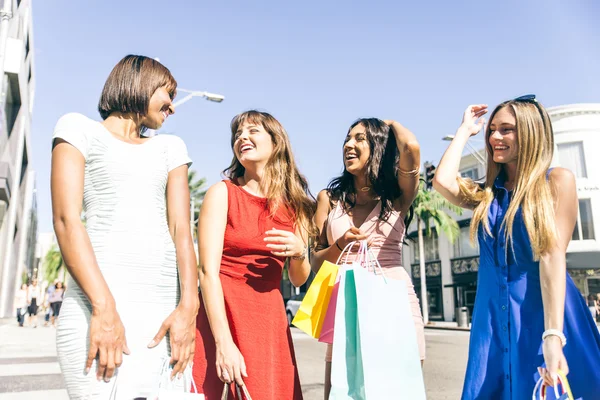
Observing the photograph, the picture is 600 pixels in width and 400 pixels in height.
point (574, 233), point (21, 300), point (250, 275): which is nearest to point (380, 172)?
point (250, 275)

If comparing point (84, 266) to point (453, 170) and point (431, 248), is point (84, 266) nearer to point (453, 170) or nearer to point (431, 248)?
point (453, 170)

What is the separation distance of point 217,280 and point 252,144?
0.87 meters

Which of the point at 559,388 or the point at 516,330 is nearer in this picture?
the point at 559,388

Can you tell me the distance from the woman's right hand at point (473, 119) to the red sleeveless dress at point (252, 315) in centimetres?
125

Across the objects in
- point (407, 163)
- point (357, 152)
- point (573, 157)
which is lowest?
point (407, 163)

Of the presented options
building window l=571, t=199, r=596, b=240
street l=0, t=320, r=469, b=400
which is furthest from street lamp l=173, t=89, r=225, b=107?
building window l=571, t=199, r=596, b=240

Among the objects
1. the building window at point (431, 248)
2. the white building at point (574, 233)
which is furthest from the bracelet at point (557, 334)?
the building window at point (431, 248)

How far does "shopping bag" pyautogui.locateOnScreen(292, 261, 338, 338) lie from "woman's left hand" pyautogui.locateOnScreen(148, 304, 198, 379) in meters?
0.70

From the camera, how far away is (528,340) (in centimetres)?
220

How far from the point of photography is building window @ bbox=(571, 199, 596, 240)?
89.8ft

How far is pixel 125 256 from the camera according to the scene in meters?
1.78

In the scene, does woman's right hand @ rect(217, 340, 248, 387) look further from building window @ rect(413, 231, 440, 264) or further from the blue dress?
building window @ rect(413, 231, 440, 264)

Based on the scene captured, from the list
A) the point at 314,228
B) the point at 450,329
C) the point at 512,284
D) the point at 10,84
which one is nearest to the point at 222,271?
the point at 314,228

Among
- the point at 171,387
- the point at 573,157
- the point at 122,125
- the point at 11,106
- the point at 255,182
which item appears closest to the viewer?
the point at 171,387
